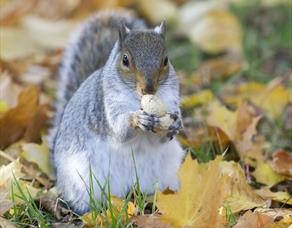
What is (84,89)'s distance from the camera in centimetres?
272

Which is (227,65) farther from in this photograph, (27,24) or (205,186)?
(205,186)

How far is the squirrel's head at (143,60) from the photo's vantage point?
2305mm

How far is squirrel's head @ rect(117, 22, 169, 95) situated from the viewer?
2305 millimetres

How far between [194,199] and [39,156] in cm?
98

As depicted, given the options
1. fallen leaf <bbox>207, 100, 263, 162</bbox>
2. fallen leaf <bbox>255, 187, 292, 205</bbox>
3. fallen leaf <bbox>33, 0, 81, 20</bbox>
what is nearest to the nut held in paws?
fallen leaf <bbox>255, 187, 292, 205</bbox>

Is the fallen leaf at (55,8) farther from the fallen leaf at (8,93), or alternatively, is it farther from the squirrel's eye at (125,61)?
the squirrel's eye at (125,61)

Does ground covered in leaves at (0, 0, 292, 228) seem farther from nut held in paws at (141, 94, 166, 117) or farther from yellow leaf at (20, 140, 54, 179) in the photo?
nut held in paws at (141, 94, 166, 117)

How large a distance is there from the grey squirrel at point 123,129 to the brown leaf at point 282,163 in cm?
33

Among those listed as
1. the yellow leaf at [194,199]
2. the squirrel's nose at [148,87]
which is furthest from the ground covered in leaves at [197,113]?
the squirrel's nose at [148,87]

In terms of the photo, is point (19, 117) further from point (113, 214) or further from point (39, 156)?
point (113, 214)

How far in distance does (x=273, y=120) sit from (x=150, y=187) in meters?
0.97

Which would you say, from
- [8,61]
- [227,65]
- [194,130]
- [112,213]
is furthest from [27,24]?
[112,213]

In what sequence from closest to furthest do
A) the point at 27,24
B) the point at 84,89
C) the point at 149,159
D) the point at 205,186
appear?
the point at 205,186, the point at 149,159, the point at 84,89, the point at 27,24

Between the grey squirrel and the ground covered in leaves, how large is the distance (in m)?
0.10
